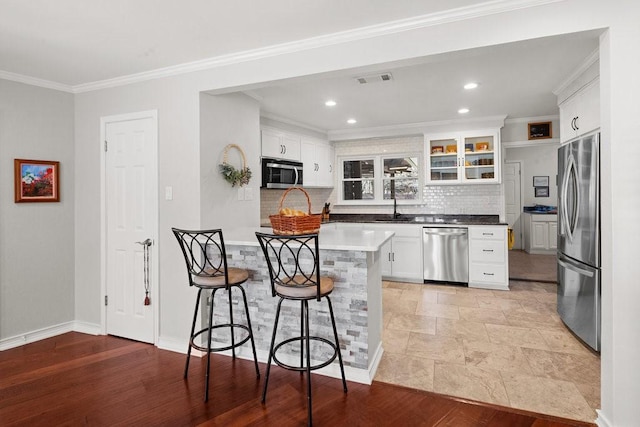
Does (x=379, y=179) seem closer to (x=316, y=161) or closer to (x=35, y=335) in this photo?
(x=316, y=161)

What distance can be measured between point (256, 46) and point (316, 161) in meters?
3.08

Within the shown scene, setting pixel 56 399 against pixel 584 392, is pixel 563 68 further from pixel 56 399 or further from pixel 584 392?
pixel 56 399

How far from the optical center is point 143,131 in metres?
3.11

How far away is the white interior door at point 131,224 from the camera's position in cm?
307

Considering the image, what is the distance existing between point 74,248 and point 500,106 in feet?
17.0

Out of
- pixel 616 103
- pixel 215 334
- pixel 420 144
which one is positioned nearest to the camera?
pixel 616 103

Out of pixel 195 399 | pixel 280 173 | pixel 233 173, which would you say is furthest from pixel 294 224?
pixel 280 173

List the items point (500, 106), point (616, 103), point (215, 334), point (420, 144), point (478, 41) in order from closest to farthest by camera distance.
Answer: point (616, 103) < point (478, 41) < point (215, 334) < point (500, 106) < point (420, 144)

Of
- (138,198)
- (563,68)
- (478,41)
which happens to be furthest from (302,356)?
(563,68)

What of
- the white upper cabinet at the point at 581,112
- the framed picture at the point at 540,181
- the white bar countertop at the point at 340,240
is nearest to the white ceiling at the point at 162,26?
the white bar countertop at the point at 340,240

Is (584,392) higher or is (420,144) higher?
(420,144)

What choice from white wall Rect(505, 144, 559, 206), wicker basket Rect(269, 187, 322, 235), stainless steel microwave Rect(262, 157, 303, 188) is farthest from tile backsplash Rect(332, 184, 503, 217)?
wicker basket Rect(269, 187, 322, 235)

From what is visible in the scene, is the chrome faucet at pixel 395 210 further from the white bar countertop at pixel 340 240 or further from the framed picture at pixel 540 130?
the white bar countertop at pixel 340 240

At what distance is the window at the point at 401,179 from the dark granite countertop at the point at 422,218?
36cm
